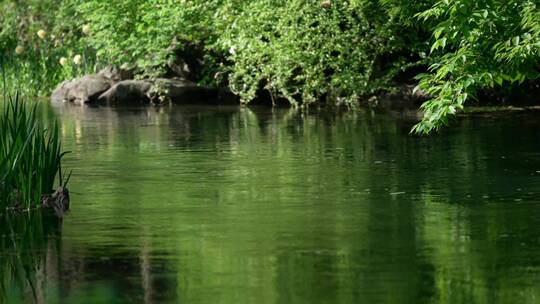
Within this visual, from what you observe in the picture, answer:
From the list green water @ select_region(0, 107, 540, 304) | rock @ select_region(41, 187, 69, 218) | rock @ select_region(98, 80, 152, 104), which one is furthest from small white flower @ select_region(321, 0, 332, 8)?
rock @ select_region(41, 187, 69, 218)

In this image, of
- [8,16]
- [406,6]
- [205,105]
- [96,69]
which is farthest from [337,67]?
[8,16]

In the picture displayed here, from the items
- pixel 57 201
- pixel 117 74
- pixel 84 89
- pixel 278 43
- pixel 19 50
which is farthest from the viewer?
pixel 19 50

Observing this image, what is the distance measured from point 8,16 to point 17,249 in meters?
29.7

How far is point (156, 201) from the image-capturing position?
13164 mm

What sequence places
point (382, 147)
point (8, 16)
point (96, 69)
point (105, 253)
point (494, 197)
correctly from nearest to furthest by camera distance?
point (105, 253)
point (494, 197)
point (382, 147)
point (96, 69)
point (8, 16)

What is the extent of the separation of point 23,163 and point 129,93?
1925 cm

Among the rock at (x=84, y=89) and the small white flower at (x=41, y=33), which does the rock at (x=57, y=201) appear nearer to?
the rock at (x=84, y=89)

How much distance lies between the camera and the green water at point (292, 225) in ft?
28.4

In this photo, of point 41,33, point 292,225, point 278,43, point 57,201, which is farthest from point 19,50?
point 292,225

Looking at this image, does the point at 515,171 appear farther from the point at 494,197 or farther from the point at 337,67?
the point at 337,67

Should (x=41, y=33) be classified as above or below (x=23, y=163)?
above

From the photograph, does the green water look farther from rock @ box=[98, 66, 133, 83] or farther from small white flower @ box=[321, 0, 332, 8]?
rock @ box=[98, 66, 133, 83]

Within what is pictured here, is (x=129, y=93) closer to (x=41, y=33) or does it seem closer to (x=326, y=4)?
(x=41, y=33)

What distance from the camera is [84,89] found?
32281 mm
